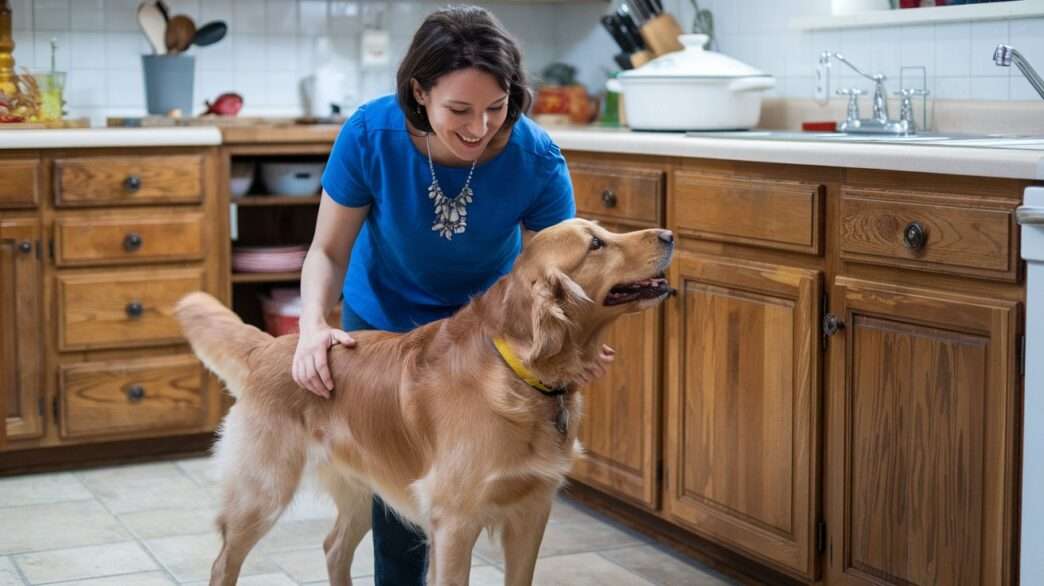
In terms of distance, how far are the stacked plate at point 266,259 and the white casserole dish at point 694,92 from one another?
124 cm

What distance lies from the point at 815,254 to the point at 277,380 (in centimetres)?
106

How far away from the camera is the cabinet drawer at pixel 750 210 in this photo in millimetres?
2643

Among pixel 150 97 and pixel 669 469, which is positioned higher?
pixel 150 97

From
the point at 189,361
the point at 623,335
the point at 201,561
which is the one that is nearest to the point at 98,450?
the point at 189,361

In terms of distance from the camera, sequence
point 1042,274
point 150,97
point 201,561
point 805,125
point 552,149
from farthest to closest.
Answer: point 150,97 < point 805,125 < point 201,561 < point 552,149 < point 1042,274

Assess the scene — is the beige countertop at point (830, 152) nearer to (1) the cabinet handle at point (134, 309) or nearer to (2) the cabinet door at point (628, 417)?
(2) the cabinet door at point (628, 417)

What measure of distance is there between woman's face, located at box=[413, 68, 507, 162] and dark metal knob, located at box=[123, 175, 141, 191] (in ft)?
6.29

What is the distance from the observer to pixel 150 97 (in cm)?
423

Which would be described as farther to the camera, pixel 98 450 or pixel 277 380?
pixel 98 450

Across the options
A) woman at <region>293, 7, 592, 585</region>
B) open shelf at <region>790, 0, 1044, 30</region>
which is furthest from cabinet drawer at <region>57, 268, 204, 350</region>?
open shelf at <region>790, 0, 1044, 30</region>

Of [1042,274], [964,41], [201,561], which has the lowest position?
[201,561]

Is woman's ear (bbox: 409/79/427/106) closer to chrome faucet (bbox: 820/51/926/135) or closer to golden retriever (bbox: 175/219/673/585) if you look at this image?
golden retriever (bbox: 175/219/673/585)

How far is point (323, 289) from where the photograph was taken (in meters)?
2.30

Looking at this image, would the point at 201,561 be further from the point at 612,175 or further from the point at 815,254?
the point at 815,254
